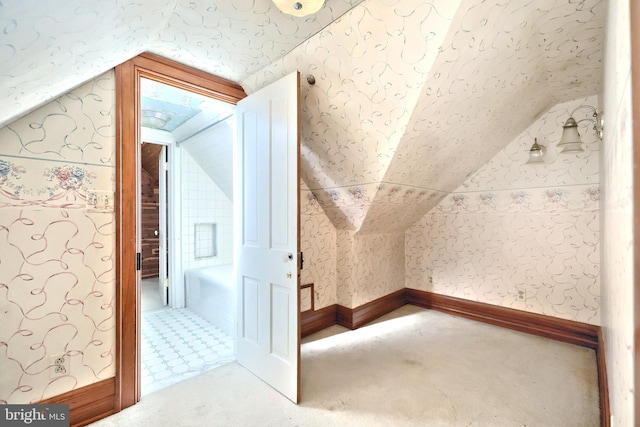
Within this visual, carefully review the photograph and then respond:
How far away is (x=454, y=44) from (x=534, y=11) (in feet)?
1.54

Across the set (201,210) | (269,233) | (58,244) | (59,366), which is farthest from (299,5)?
(201,210)

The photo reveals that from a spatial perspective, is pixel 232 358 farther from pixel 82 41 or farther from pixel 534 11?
pixel 534 11

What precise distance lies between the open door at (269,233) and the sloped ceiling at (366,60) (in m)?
0.32

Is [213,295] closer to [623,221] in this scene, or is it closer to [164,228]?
[164,228]

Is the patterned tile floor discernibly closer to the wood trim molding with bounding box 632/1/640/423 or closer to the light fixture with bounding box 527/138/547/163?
the wood trim molding with bounding box 632/1/640/423

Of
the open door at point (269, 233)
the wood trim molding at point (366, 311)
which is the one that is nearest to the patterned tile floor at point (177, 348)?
the open door at point (269, 233)

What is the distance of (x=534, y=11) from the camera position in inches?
57.0

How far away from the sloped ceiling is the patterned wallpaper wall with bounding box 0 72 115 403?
222mm

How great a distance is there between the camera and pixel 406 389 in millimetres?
1884

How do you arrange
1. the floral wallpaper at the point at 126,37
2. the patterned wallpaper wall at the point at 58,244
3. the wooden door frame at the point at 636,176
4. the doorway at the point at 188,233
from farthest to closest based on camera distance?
1. the doorway at the point at 188,233
2. the patterned wallpaper wall at the point at 58,244
3. the floral wallpaper at the point at 126,37
4. the wooden door frame at the point at 636,176

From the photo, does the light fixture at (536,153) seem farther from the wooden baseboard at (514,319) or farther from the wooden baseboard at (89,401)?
the wooden baseboard at (89,401)

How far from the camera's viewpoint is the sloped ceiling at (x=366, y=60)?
1017mm

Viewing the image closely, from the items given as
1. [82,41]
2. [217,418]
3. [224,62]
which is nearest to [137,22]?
[82,41]

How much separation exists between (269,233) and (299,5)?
4.35ft
